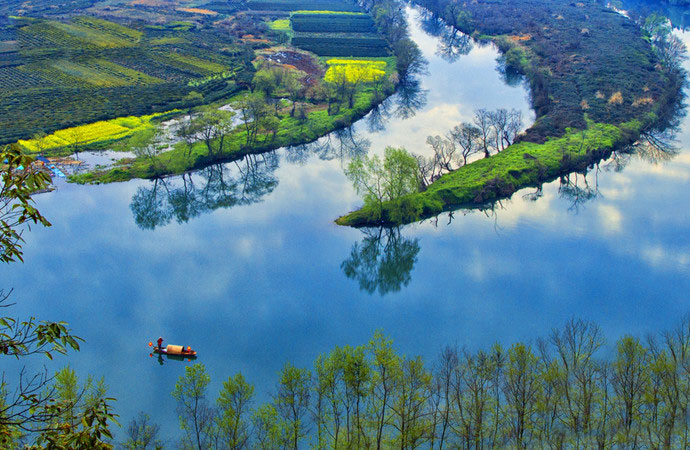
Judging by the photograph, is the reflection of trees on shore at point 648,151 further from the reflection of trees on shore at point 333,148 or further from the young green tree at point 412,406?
the young green tree at point 412,406

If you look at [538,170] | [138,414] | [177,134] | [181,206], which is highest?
[177,134]

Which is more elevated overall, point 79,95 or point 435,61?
point 435,61

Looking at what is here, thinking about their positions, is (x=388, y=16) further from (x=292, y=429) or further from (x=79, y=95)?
(x=292, y=429)

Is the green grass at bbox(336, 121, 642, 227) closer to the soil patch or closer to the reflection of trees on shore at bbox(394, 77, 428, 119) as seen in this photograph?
the reflection of trees on shore at bbox(394, 77, 428, 119)

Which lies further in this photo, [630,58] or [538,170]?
[630,58]

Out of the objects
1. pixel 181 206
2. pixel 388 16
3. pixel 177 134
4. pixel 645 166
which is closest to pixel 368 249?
pixel 181 206

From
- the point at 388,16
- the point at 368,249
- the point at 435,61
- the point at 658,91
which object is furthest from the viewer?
the point at 388,16

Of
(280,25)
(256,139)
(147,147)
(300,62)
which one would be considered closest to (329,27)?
(280,25)

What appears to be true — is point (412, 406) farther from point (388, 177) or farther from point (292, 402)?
point (388, 177)
